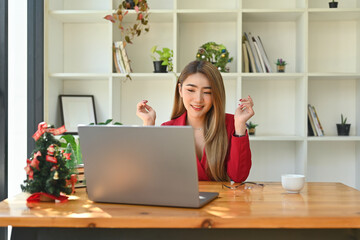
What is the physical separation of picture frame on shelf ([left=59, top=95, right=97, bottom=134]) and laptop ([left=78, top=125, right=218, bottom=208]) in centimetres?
216

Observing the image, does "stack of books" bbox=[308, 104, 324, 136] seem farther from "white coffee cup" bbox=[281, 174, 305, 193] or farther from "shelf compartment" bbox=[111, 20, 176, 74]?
"white coffee cup" bbox=[281, 174, 305, 193]

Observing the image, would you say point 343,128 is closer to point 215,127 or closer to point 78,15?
point 215,127

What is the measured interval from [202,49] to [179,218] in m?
2.30

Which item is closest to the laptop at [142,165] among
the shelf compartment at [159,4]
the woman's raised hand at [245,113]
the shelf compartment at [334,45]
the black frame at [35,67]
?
the woman's raised hand at [245,113]

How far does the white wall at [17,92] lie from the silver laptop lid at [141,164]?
153cm

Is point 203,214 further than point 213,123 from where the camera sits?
No

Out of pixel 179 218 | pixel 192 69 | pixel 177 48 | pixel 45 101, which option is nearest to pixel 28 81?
pixel 45 101

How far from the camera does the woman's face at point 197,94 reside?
2199mm

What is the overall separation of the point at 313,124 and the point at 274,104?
376 mm

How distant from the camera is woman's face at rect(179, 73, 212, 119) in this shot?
2.20 metres

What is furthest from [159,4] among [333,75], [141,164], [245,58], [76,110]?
[141,164]

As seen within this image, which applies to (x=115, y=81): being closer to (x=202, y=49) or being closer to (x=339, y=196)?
(x=202, y=49)

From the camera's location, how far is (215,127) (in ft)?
7.20

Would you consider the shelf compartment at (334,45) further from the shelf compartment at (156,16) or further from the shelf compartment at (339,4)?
the shelf compartment at (156,16)
